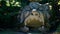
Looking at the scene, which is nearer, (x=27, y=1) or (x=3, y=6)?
(x=3, y=6)

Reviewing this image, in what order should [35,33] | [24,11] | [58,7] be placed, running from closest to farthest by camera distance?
[35,33] → [24,11] → [58,7]

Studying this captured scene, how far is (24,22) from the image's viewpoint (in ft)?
15.1

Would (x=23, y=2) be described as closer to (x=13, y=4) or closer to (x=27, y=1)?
(x=27, y=1)

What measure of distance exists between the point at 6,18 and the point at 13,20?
0.18m

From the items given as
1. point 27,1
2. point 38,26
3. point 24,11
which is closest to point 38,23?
point 38,26

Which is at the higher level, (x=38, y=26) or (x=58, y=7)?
(x=58, y=7)

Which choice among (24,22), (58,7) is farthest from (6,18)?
(58,7)

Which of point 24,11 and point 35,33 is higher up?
point 24,11

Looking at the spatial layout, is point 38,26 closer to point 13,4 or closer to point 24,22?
point 24,22

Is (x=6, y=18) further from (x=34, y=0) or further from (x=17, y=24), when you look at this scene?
(x=34, y=0)

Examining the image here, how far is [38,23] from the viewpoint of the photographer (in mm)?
4633

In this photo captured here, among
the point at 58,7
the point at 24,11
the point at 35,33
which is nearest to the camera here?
the point at 35,33

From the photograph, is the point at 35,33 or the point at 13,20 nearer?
the point at 35,33

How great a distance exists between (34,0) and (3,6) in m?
0.91
